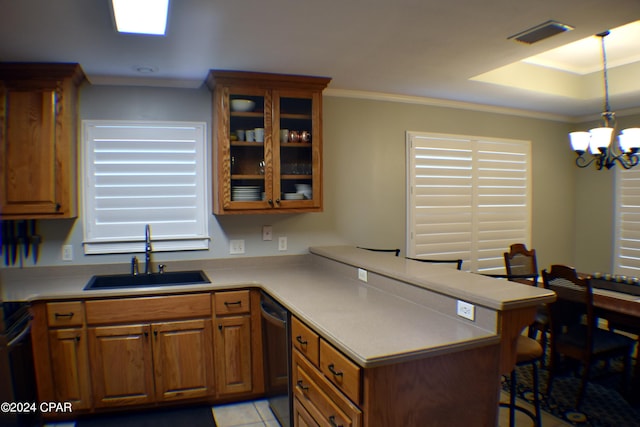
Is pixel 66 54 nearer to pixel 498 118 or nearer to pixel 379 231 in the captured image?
pixel 379 231

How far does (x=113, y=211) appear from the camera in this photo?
317 cm

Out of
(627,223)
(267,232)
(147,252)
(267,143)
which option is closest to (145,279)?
(147,252)

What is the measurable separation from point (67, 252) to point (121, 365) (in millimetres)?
985

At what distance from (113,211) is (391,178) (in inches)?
91.5

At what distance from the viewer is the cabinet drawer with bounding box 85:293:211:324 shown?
2650 mm

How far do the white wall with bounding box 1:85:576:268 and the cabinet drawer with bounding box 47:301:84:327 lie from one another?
0.58 metres

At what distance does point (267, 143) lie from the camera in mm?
3125

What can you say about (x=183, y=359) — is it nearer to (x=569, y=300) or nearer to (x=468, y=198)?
(x=569, y=300)

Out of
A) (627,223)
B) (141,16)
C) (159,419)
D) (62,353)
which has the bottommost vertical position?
(159,419)

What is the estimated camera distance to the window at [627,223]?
434 centimetres

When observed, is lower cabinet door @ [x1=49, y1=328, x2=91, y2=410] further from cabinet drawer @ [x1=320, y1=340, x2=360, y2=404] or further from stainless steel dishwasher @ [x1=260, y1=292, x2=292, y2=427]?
cabinet drawer @ [x1=320, y1=340, x2=360, y2=404]

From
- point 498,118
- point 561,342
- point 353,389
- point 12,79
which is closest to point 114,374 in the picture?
point 353,389

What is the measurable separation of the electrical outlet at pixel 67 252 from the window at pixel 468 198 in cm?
277

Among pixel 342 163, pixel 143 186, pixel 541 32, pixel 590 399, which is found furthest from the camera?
pixel 342 163
